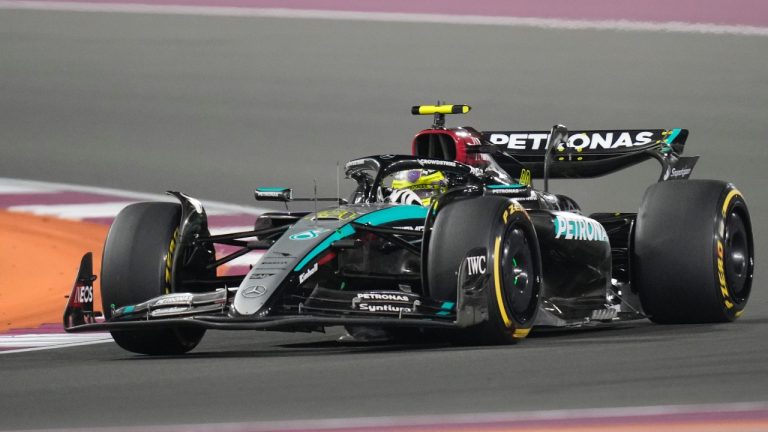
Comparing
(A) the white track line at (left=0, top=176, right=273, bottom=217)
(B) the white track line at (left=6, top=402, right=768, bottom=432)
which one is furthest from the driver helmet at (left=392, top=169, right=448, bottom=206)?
(A) the white track line at (left=0, top=176, right=273, bottom=217)

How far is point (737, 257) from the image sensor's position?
36.3ft

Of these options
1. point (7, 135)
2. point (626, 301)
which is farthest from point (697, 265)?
point (7, 135)

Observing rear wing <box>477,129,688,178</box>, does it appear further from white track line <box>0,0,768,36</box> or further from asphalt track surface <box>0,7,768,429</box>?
white track line <box>0,0,768,36</box>

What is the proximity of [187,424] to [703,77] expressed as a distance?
45.3ft

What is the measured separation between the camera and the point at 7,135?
18.6 m

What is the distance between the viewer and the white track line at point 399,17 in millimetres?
19297

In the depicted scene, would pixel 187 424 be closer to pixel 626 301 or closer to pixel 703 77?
pixel 626 301

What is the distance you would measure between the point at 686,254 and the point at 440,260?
238 centimetres

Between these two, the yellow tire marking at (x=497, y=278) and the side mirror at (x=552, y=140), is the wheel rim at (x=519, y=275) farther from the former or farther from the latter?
the side mirror at (x=552, y=140)

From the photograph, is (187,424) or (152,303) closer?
(187,424)

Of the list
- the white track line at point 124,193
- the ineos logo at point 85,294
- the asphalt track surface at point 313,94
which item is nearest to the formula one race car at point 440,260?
the ineos logo at point 85,294

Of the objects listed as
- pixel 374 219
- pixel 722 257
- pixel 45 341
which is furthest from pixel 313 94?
pixel 374 219

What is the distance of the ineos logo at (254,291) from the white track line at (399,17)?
38.2 ft

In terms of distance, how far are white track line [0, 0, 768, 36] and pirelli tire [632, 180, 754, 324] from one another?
8887 millimetres
